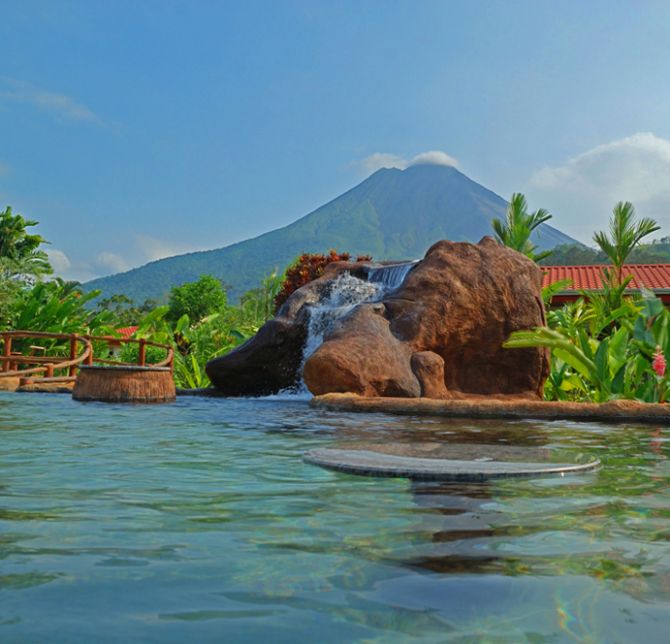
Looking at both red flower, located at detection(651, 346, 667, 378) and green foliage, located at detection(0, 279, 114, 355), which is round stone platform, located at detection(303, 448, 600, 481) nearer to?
red flower, located at detection(651, 346, 667, 378)

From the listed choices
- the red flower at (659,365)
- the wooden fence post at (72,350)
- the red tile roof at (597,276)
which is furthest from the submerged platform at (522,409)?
the red tile roof at (597,276)

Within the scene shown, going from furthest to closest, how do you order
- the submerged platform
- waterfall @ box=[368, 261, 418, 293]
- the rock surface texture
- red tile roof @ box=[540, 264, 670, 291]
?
red tile roof @ box=[540, 264, 670, 291] → waterfall @ box=[368, 261, 418, 293] → the rock surface texture → the submerged platform

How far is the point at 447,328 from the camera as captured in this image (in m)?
12.8

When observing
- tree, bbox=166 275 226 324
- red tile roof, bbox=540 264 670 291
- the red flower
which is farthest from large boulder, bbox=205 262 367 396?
tree, bbox=166 275 226 324

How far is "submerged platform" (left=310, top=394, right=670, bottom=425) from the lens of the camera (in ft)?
25.0

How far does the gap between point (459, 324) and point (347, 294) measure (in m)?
2.61

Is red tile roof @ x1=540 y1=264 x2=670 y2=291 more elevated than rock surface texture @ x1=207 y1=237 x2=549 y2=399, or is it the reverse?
red tile roof @ x1=540 y1=264 x2=670 y2=291

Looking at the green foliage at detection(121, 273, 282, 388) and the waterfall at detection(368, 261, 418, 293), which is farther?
the green foliage at detection(121, 273, 282, 388)

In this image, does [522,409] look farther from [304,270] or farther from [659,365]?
[304,270]

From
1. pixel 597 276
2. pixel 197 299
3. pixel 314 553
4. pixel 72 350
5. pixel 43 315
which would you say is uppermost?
pixel 597 276

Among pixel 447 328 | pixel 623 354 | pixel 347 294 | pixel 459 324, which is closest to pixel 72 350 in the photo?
pixel 347 294

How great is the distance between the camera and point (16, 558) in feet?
7.02

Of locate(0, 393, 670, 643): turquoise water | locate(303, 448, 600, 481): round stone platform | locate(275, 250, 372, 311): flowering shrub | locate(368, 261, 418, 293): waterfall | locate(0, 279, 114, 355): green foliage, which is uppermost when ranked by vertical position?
locate(275, 250, 372, 311): flowering shrub

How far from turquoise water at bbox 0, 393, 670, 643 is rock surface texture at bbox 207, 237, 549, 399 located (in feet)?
26.3
